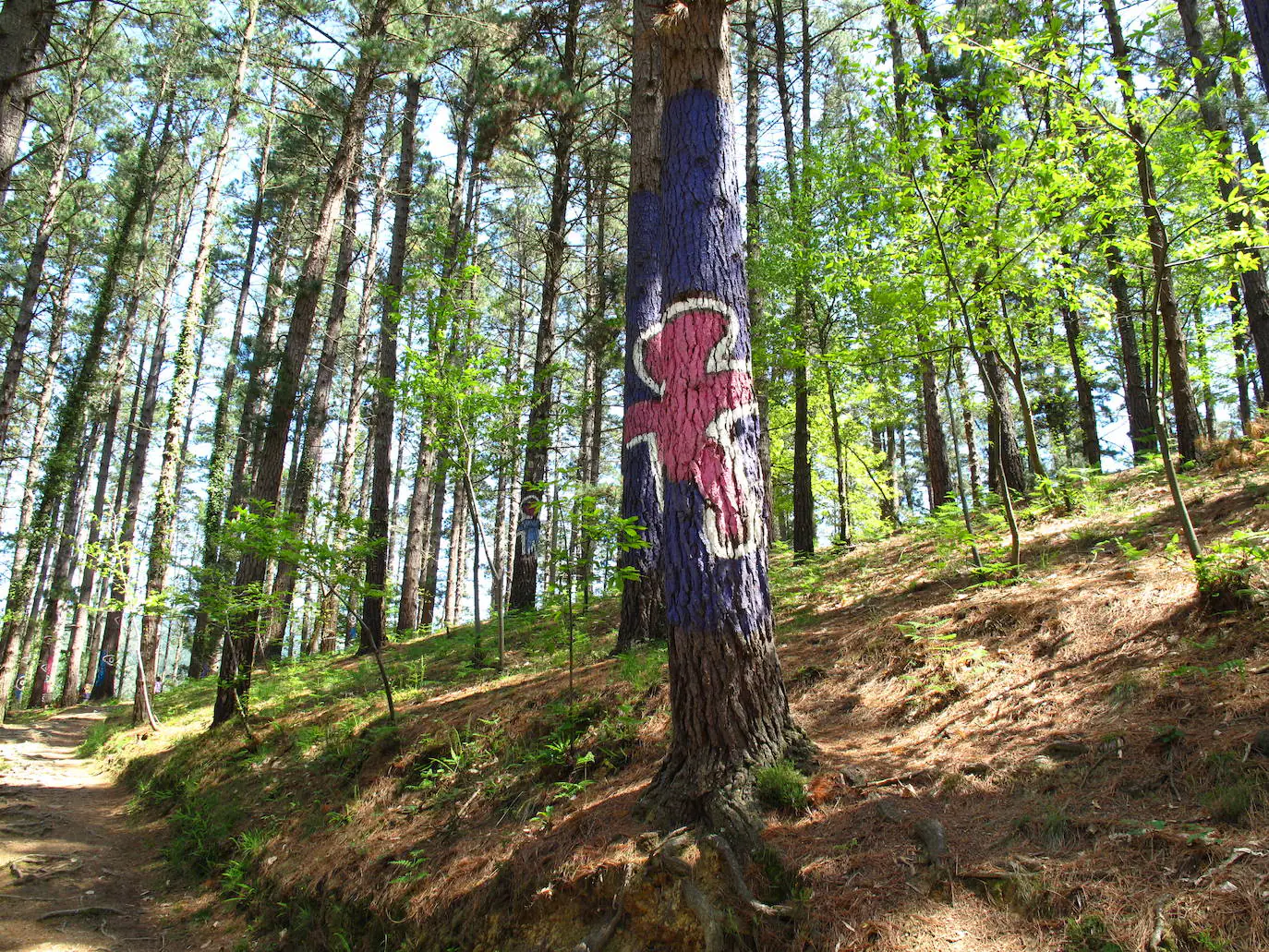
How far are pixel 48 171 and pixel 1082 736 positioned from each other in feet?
71.9

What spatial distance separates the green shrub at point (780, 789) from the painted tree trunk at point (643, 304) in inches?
96.7

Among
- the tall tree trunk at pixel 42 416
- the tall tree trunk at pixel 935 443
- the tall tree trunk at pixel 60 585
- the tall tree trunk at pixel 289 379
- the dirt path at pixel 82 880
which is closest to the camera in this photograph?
the dirt path at pixel 82 880

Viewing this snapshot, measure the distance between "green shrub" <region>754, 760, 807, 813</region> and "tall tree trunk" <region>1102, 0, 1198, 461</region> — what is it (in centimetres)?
374

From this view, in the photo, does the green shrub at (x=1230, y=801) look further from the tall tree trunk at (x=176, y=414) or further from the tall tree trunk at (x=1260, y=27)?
the tall tree trunk at (x=176, y=414)

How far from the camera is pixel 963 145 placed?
545 cm

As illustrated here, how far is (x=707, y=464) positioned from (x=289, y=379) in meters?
6.84

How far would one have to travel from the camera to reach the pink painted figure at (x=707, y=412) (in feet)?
10.8

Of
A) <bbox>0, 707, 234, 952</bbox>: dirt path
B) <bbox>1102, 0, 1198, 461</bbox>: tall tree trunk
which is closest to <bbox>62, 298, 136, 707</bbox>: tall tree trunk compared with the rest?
<bbox>0, 707, 234, 952</bbox>: dirt path

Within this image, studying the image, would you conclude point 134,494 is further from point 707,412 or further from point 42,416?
point 707,412

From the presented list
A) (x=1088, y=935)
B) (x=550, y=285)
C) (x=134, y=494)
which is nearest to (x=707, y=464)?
(x=1088, y=935)

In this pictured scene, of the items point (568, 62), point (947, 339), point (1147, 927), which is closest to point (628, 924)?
point (1147, 927)

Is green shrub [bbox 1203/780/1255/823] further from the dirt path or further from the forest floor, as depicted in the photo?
the dirt path

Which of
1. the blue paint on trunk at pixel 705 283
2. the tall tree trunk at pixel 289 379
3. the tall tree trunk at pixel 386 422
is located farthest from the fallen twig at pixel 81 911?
the tall tree trunk at pixel 386 422

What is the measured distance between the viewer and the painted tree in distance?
122 inches
